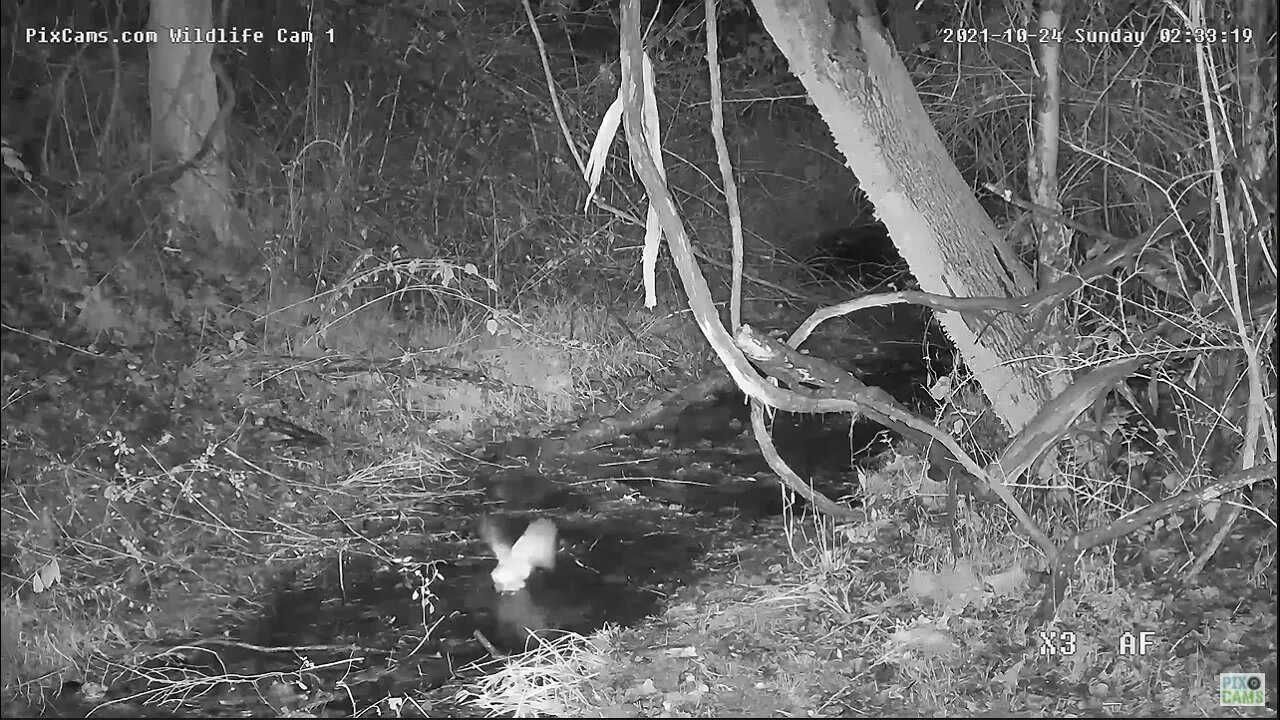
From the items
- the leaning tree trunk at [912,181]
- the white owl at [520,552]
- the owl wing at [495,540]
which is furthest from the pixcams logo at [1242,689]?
the owl wing at [495,540]

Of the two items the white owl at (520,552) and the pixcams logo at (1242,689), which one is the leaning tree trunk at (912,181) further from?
the white owl at (520,552)

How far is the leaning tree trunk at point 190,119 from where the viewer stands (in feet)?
10.0

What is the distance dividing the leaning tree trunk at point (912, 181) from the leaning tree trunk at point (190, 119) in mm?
1638

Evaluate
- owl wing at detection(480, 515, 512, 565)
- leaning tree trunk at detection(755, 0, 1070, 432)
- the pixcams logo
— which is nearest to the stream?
owl wing at detection(480, 515, 512, 565)

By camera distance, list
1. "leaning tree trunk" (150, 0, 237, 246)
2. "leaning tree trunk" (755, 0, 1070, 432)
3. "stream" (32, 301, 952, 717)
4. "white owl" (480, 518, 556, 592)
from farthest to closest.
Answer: "leaning tree trunk" (150, 0, 237, 246), "white owl" (480, 518, 556, 592), "leaning tree trunk" (755, 0, 1070, 432), "stream" (32, 301, 952, 717)

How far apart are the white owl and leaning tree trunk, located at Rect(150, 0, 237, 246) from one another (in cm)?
119

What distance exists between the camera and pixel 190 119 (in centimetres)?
320

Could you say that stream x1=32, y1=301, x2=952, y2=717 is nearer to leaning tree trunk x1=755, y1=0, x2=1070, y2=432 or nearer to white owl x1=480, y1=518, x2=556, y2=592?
white owl x1=480, y1=518, x2=556, y2=592

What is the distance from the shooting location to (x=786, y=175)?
374 cm

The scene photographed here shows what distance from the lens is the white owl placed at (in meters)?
2.43

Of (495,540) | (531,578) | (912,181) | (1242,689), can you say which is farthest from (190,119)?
(1242,689)

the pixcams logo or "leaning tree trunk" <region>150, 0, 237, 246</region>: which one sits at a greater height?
"leaning tree trunk" <region>150, 0, 237, 246</region>

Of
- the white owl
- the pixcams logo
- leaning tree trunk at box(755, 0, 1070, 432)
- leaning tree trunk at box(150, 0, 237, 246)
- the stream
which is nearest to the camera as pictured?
the pixcams logo

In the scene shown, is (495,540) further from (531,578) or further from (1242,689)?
(1242,689)
